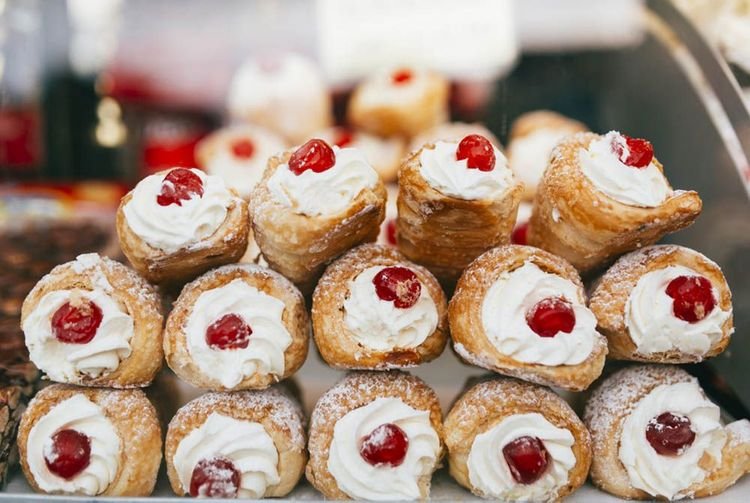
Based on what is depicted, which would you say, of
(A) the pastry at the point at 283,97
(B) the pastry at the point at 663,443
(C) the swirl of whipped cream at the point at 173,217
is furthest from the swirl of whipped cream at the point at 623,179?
(A) the pastry at the point at 283,97

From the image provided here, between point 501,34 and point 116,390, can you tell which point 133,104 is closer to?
point 501,34

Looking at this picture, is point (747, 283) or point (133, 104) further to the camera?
point (133, 104)

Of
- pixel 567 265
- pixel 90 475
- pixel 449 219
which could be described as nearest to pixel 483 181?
pixel 449 219

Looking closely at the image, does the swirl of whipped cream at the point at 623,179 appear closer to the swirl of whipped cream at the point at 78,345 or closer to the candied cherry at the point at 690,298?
Result: the candied cherry at the point at 690,298

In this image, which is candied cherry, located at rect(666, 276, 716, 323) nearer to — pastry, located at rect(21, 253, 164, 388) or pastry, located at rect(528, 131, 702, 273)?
pastry, located at rect(528, 131, 702, 273)

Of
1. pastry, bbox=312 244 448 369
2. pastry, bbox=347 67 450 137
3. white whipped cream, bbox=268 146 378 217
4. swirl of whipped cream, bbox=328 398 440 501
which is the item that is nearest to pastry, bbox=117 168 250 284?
white whipped cream, bbox=268 146 378 217

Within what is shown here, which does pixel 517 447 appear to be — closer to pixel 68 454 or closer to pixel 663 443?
pixel 663 443
